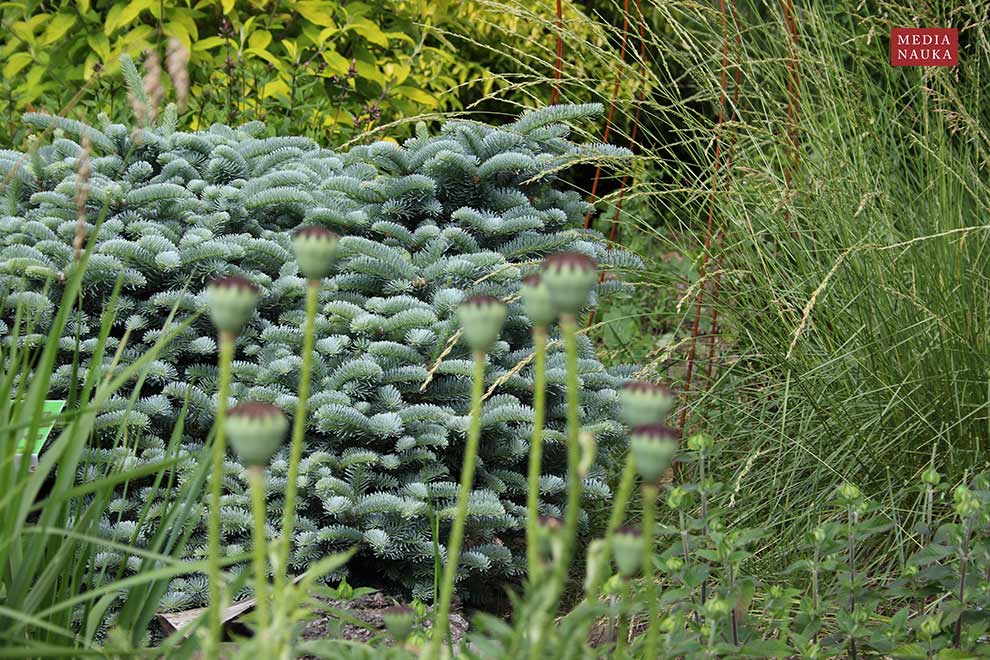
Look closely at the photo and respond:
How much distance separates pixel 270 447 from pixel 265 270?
2.00 meters

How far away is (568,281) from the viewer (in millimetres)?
965

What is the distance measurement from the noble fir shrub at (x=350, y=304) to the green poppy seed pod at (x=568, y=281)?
1.50 metres

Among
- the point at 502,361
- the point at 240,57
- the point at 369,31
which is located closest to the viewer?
the point at 502,361

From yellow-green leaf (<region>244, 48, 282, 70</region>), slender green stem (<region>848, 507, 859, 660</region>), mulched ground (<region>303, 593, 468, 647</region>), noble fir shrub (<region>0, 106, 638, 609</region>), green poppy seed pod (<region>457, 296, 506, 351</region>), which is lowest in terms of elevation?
mulched ground (<region>303, 593, 468, 647</region>)

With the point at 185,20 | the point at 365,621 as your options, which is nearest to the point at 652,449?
the point at 365,621

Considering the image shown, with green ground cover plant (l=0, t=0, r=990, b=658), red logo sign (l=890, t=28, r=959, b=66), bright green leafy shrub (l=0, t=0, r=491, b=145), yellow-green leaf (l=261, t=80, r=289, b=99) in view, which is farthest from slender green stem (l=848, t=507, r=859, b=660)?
yellow-green leaf (l=261, t=80, r=289, b=99)

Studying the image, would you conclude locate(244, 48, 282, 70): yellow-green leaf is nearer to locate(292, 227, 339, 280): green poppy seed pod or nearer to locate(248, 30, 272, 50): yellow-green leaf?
locate(248, 30, 272, 50): yellow-green leaf

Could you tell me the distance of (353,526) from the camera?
256cm

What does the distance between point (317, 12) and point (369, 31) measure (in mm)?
Result: 247

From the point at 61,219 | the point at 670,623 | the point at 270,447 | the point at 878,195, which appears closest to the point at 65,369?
the point at 61,219

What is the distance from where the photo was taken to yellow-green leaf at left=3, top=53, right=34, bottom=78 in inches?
177

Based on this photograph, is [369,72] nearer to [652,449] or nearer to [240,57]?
[240,57]

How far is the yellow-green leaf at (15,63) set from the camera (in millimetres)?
4488

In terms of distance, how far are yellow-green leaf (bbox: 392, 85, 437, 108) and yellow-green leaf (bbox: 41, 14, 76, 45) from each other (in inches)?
50.9
